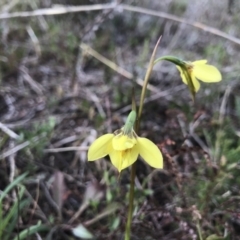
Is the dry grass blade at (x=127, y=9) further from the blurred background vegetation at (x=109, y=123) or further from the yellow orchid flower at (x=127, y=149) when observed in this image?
the yellow orchid flower at (x=127, y=149)

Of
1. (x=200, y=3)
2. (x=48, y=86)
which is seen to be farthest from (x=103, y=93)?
(x=200, y=3)

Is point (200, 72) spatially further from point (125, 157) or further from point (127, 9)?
point (127, 9)

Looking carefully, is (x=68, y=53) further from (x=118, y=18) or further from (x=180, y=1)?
(x=180, y=1)

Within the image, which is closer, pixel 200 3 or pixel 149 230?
pixel 149 230

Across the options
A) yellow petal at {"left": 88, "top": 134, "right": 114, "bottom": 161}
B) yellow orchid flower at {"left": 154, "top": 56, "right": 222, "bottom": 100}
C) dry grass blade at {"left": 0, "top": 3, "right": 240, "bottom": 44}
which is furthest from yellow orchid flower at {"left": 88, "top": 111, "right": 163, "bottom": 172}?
dry grass blade at {"left": 0, "top": 3, "right": 240, "bottom": 44}

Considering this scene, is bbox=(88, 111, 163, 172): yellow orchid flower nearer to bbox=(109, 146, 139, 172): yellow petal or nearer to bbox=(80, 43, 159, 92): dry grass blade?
bbox=(109, 146, 139, 172): yellow petal

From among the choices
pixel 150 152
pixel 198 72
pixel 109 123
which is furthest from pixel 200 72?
pixel 109 123

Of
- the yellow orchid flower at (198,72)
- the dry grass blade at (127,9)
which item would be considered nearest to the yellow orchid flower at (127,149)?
the yellow orchid flower at (198,72)
